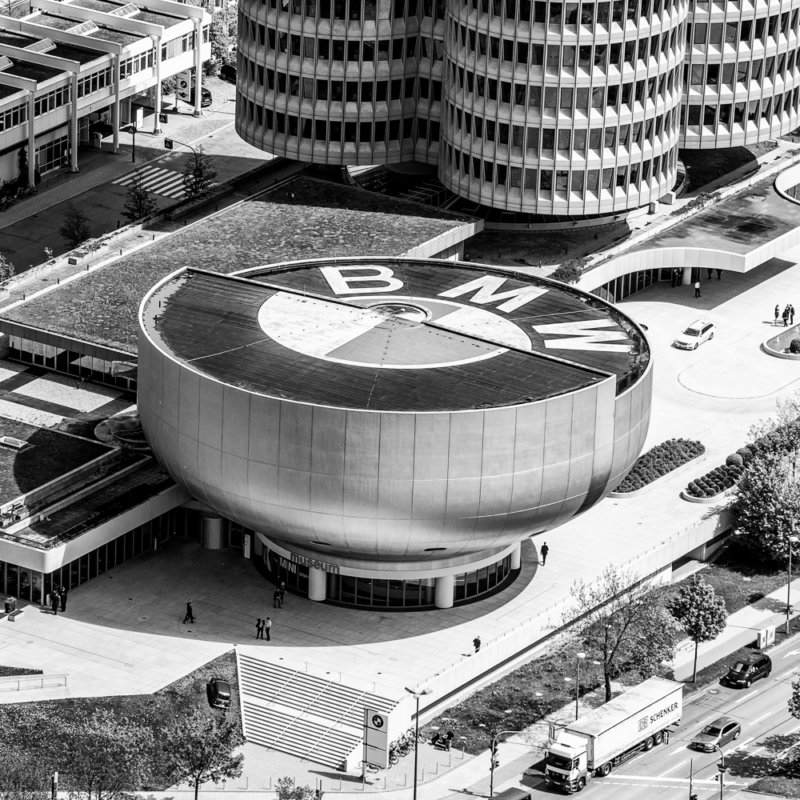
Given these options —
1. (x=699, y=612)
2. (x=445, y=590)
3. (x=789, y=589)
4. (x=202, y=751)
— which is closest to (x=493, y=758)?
(x=202, y=751)

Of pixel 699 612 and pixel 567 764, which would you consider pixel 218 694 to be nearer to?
pixel 567 764

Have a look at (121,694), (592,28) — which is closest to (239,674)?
(121,694)

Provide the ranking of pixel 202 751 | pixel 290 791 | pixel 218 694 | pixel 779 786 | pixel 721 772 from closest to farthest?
pixel 202 751
pixel 290 791
pixel 721 772
pixel 779 786
pixel 218 694

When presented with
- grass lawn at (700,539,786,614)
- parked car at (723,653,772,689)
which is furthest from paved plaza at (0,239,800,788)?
parked car at (723,653,772,689)

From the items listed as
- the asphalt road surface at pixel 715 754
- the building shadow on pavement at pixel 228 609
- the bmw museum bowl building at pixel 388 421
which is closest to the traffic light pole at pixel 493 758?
the asphalt road surface at pixel 715 754

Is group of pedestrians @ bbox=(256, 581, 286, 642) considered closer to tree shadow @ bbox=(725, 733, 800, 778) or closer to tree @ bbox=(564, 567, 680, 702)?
tree @ bbox=(564, 567, 680, 702)

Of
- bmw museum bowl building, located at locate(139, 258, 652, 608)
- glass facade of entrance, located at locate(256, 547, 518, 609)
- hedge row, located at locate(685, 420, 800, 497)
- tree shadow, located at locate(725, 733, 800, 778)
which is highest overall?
bmw museum bowl building, located at locate(139, 258, 652, 608)

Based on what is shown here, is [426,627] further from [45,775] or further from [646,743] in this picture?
[45,775]

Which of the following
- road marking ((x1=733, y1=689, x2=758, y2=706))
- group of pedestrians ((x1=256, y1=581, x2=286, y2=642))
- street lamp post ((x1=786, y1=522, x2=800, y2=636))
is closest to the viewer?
road marking ((x1=733, y1=689, x2=758, y2=706))
